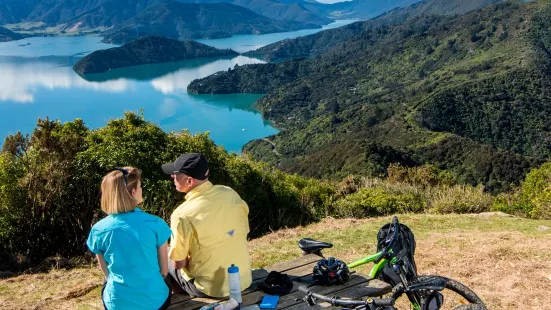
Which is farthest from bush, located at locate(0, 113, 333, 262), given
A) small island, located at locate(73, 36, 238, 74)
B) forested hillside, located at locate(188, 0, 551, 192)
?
small island, located at locate(73, 36, 238, 74)

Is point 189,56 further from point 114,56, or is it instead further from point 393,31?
point 393,31

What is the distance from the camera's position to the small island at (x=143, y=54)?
12088 centimetres

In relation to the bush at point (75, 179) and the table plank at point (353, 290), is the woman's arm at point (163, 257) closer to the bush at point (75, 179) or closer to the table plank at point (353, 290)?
the table plank at point (353, 290)

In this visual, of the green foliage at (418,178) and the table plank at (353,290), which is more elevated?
the table plank at (353,290)

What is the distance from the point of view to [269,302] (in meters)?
2.91

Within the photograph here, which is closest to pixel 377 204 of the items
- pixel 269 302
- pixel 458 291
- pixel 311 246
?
pixel 311 246

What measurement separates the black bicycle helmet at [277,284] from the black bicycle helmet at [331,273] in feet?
0.66

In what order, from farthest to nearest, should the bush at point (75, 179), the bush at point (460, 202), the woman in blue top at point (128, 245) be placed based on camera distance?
the bush at point (460, 202) < the bush at point (75, 179) < the woman in blue top at point (128, 245)

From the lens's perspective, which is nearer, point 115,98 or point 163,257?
point 163,257

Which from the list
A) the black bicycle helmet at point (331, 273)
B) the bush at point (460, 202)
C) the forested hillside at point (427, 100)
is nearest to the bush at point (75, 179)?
the bush at point (460, 202)

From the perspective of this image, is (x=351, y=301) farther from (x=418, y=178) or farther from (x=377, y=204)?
(x=418, y=178)

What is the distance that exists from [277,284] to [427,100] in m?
75.8

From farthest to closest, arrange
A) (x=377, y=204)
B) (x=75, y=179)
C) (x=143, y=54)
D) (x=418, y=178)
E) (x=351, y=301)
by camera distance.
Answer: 1. (x=143, y=54)
2. (x=418, y=178)
3. (x=377, y=204)
4. (x=75, y=179)
5. (x=351, y=301)

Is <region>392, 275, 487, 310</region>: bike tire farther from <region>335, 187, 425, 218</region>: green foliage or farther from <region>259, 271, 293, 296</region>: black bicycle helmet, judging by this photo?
<region>335, 187, 425, 218</region>: green foliage
